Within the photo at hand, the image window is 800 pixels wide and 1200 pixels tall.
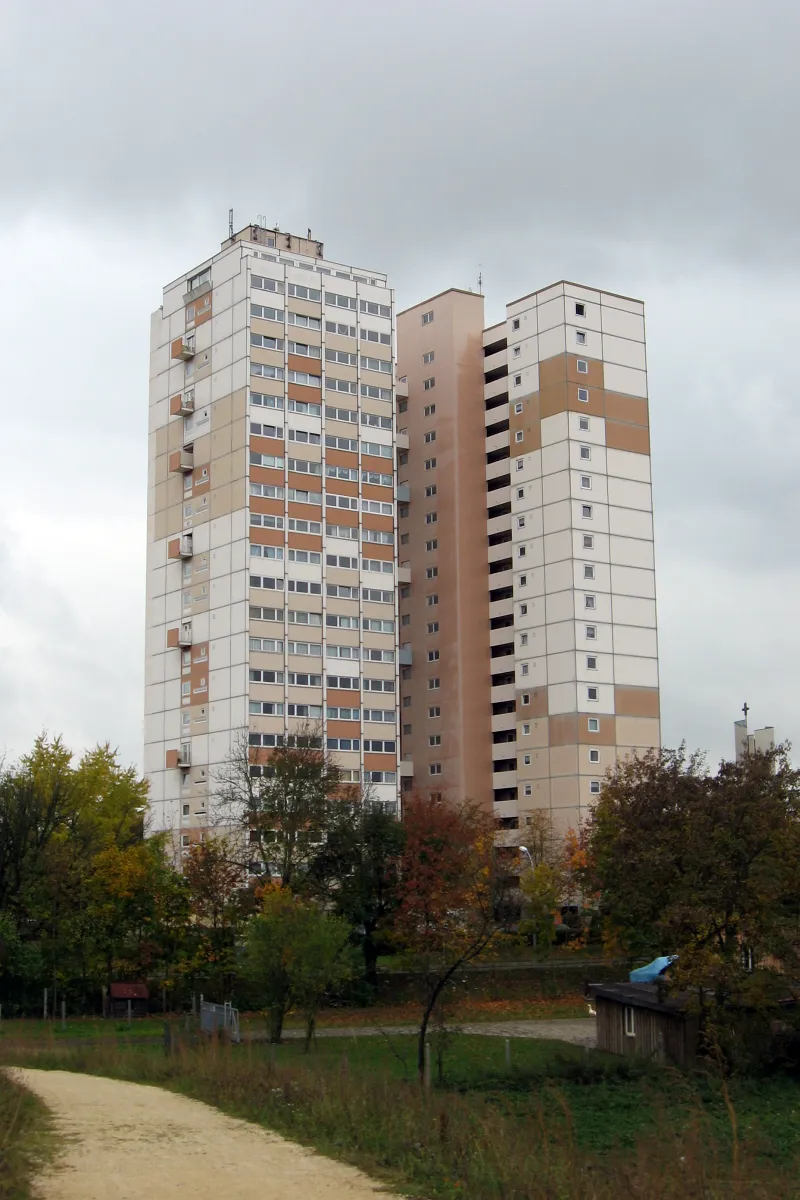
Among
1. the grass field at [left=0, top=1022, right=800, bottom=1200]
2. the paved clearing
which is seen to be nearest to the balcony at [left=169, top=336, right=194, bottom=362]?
the paved clearing

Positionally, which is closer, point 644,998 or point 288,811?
point 644,998

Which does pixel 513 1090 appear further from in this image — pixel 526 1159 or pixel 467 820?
pixel 467 820

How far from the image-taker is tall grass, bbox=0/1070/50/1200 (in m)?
15.2

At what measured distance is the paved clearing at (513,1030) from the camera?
48.9 m

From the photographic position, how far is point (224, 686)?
95.1m

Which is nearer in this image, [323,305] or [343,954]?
[343,954]

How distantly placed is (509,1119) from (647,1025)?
750 inches

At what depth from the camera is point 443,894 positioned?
5128cm

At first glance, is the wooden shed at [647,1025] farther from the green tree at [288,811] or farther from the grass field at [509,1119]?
the green tree at [288,811]

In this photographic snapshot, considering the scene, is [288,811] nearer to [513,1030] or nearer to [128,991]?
[128,991]

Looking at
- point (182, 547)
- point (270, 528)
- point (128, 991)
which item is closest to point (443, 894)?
point (128, 991)

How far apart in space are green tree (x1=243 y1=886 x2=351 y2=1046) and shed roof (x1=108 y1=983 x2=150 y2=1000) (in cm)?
1629

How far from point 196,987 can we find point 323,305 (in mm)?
56219

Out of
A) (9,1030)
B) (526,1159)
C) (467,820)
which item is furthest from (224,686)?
(526,1159)
